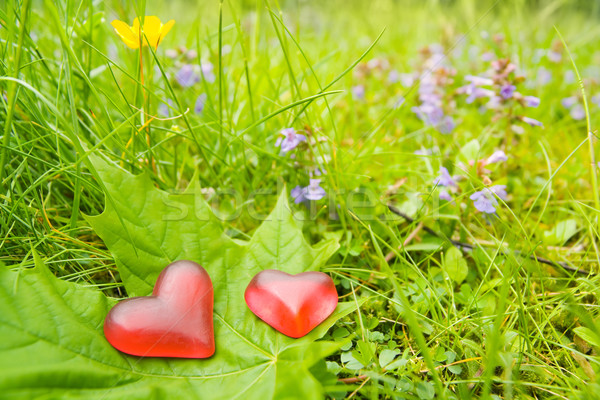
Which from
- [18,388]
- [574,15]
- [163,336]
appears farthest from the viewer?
[574,15]

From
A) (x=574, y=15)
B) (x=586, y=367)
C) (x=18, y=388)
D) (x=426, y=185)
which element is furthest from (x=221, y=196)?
(x=574, y=15)

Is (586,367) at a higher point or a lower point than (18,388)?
lower

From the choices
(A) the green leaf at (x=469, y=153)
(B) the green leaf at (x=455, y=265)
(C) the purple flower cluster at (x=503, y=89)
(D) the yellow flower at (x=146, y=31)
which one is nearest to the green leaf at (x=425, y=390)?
(B) the green leaf at (x=455, y=265)

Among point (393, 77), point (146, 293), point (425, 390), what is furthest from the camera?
point (393, 77)

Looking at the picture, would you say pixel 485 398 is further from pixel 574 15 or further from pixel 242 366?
pixel 574 15

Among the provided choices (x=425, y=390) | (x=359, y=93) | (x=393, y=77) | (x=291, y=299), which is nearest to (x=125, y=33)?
(x=291, y=299)

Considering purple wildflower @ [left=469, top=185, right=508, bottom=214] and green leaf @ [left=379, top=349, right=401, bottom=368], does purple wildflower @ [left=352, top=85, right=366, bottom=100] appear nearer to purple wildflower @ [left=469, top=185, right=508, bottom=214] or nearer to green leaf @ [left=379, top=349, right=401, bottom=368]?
purple wildflower @ [left=469, top=185, right=508, bottom=214]

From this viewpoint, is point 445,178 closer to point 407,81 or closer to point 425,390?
point 425,390
